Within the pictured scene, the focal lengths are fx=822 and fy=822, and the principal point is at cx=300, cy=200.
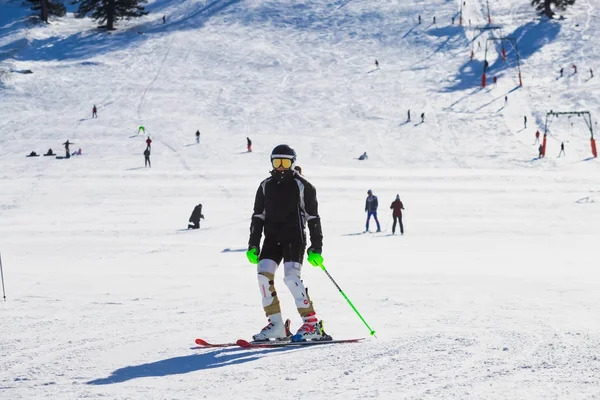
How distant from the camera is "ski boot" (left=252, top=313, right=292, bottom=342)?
251 inches

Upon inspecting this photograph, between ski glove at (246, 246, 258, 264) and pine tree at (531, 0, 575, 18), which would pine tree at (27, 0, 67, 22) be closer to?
pine tree at (531, 0, 575, 18)

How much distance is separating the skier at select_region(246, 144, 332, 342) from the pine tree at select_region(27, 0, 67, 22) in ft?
249

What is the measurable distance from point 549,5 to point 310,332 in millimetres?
69880

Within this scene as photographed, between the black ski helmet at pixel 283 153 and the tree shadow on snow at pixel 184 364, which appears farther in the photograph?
the black ski helmet at pixel 283 153

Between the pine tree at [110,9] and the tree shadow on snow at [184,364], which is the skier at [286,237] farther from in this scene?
the pine tree at [110,9]

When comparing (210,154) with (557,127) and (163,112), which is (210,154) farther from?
(557,127)

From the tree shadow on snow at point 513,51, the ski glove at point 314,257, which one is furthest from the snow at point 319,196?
the ski glove at point 314,257

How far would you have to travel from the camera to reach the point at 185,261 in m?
13.8

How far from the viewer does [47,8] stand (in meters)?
77.8

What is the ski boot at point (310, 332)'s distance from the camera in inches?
249

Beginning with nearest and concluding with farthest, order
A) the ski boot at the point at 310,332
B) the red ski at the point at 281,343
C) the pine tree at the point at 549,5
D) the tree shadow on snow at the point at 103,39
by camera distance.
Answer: the red ski at the point at 281,343, the ski boot at the point at 310,332, the tree shadow on snow at the point at 103,39, the pine tree at the point at 549,5

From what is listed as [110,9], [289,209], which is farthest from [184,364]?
[110,9]

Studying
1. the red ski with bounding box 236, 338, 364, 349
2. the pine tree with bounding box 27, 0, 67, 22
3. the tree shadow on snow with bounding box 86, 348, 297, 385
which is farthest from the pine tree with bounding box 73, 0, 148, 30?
the tree shadow on snow with bounding box 86, 348, 297, 385

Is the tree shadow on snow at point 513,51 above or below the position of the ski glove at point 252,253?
above
